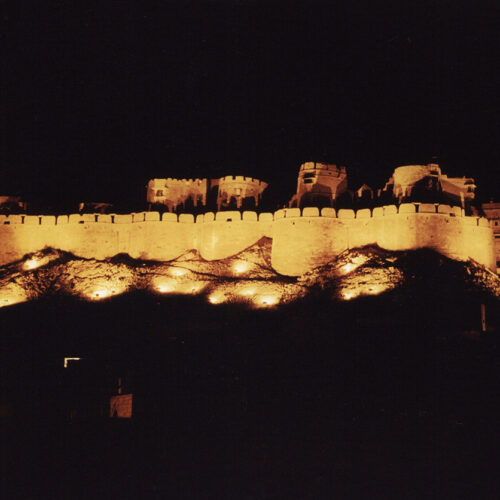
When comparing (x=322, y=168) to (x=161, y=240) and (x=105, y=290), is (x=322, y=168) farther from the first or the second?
(x=105, y=290)

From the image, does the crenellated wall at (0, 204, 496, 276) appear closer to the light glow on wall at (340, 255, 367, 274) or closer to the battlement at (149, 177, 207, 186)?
the light glow on wall at (340, 255, 367, 274)

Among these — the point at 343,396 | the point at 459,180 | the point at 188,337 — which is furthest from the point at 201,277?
the point at 459,180

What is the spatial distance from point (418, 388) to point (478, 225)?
57.0ft

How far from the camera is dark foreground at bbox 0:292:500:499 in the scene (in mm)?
25750

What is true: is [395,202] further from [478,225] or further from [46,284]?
[46,284]

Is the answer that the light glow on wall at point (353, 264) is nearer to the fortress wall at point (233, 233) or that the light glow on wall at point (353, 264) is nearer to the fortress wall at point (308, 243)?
the fortress wall at point (308, 243)

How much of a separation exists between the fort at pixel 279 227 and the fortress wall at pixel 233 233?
0.24 feet

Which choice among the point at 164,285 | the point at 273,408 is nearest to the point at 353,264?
the point at 164,285

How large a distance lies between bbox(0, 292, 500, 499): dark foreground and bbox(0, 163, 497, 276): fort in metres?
6.83

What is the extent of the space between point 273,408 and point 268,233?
19.2 metres

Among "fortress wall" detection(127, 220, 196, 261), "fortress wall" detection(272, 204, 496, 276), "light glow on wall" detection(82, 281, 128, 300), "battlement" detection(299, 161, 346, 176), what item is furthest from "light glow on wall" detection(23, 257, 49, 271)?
"battlement" detection(299, 161, 346, 176)

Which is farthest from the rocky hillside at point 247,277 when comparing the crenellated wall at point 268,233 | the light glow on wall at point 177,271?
the crenellated wall at point 268,233

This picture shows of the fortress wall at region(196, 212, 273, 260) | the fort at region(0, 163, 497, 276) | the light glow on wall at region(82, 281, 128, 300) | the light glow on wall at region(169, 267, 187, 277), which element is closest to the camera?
the fort at region(0, 163, 497, 276)

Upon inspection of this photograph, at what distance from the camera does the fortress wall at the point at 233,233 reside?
46500mm
